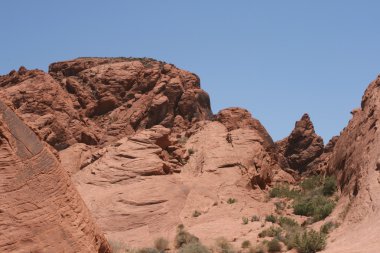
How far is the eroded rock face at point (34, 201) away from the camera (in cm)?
878

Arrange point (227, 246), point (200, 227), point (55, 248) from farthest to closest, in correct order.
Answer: point (200, 227) < point (227, 246) < point (55, 248)

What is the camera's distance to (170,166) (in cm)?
2789

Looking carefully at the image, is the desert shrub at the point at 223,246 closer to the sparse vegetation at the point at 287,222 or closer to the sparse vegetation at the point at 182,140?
the sparse vegetation at the point at 287,222

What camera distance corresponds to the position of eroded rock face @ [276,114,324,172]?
1956 inches

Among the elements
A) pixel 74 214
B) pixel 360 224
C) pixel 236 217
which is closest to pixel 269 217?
pixel 236 217

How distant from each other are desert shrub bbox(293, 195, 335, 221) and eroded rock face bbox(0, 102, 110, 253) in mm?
13497

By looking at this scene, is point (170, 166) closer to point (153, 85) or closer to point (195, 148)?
point (195, 148)

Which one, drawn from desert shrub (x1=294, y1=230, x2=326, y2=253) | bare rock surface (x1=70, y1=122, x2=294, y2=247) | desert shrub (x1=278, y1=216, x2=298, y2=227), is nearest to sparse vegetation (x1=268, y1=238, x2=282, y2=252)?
desert shrub (x1=294, y1=230, x2=326, y2=253)

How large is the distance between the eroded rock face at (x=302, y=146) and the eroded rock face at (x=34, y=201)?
4131 cm

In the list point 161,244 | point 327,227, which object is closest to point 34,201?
point 161,244

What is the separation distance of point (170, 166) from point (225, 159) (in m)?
3.21

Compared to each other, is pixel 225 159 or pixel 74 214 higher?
pixel 225 159

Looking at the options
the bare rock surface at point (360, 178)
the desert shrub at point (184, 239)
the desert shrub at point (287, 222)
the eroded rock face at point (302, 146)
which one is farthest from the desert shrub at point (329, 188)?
the eroded rock face at point (302, 146)

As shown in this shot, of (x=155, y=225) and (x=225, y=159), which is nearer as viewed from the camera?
(x=155, y=225)
